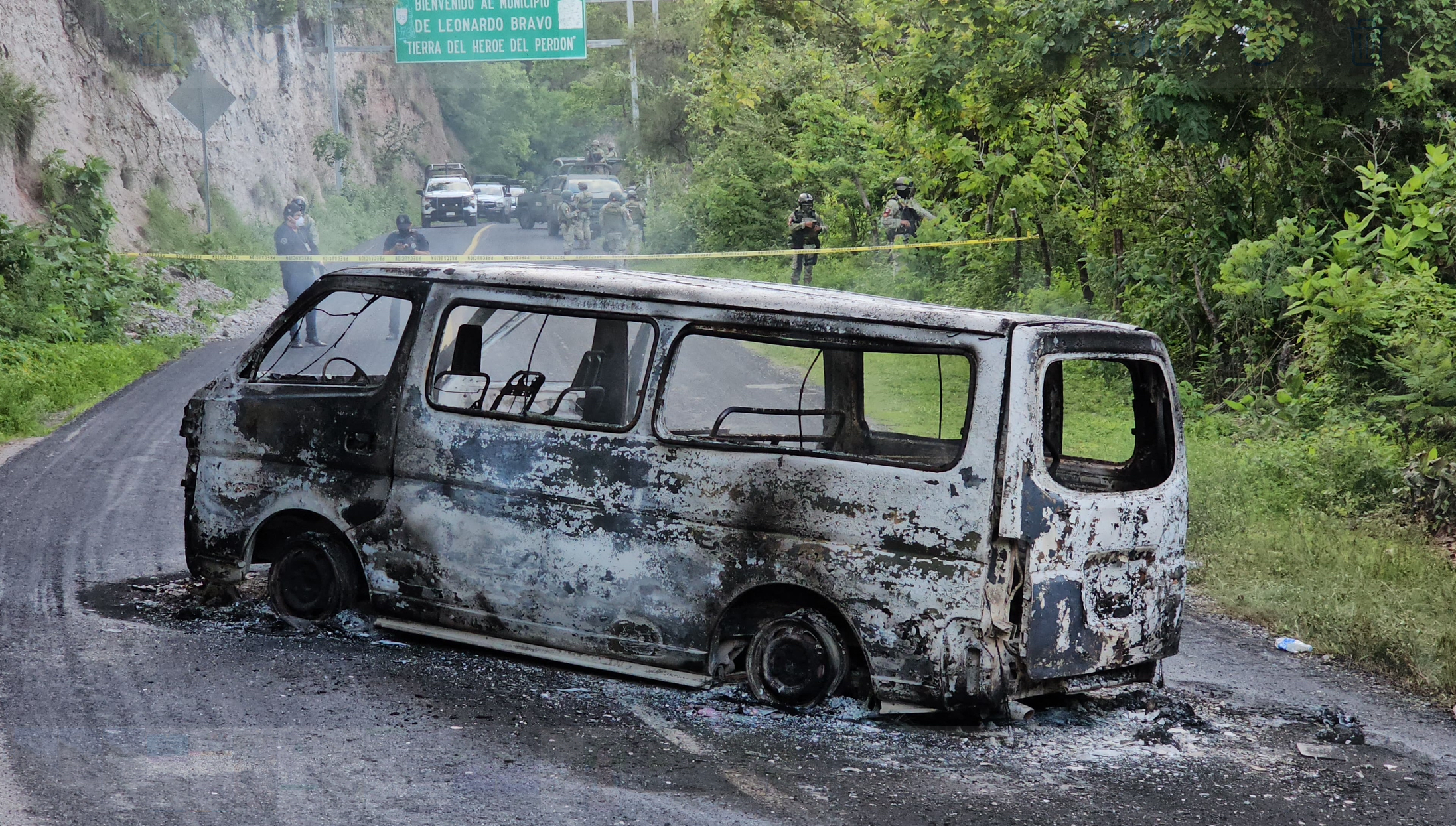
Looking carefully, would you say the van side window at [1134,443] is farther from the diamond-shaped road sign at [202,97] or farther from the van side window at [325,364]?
the diamond-shaped road sign at [202,97]

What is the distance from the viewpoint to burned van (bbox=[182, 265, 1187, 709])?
5.55m

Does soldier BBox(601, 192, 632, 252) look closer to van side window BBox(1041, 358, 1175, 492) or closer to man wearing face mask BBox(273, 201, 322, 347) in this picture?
man wearing face mask BBox(273, 201, 322, 347)

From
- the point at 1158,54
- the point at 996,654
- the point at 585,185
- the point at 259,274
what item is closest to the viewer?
the point at 996,654

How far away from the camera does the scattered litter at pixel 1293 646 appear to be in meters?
7.28

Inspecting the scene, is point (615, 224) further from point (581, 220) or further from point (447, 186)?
point (447, 186)

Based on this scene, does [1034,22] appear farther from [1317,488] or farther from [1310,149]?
[1317,488]

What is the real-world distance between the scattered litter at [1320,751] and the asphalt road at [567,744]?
3 cm

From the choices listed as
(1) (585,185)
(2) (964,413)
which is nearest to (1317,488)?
(2) (964,413)

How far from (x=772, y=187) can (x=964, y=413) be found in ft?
82.3

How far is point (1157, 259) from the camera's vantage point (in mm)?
15062

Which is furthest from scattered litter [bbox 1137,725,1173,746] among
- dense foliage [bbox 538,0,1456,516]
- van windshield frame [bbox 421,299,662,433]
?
dense foliage [bbox 538,0,1456,516]

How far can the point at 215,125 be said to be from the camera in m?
39.6

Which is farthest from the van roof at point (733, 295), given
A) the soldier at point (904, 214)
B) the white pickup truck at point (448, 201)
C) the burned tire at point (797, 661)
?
the white pickup truck at point (448, 201)

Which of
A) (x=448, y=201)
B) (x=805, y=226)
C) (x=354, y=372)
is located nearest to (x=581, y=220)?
(x=448, y=201)
